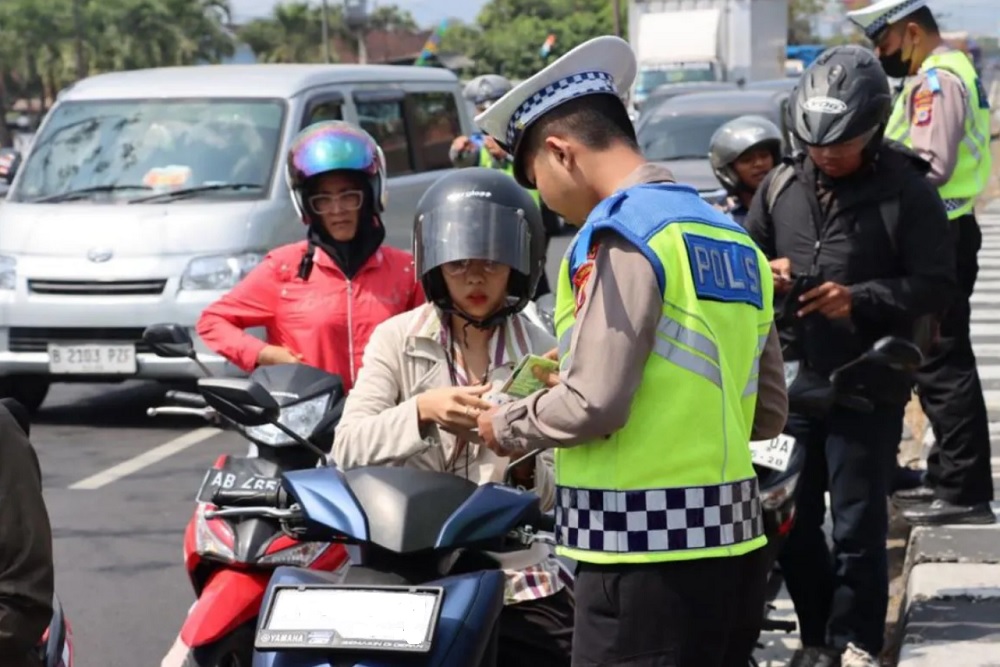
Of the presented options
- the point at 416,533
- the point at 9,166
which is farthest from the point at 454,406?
the point at 9,166

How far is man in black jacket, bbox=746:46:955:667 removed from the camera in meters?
5.32

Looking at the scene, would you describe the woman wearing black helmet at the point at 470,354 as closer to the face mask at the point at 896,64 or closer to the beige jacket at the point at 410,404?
the beige jacket at the point at 410,404

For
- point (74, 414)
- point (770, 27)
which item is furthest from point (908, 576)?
point (770, 27)

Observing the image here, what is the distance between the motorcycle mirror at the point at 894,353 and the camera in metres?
5.10

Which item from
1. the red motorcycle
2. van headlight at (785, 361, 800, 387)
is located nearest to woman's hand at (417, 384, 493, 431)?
the red motorcycle

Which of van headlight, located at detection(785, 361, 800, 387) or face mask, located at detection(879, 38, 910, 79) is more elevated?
face mask, located at detection(879, 38, 910, 79)

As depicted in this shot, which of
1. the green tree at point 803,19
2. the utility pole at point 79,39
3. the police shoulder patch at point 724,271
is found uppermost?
the police shoulder patch at point 724,271

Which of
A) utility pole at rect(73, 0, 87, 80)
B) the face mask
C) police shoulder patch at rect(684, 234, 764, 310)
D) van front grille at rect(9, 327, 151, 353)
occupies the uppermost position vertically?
police shoulder patch at rect(684, 234, 764, 310)

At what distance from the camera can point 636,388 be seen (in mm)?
3180

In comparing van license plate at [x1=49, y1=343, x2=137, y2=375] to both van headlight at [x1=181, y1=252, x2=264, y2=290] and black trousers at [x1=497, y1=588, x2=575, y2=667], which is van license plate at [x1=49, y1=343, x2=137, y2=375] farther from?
black trousers at [x1=497, y1=588, x2=575, y2=667]

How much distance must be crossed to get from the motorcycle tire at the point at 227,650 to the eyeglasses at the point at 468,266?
98cm

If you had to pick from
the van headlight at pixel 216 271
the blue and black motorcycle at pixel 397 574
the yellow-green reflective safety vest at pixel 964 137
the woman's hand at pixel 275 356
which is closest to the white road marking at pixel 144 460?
the van headlight at pixel 216 271

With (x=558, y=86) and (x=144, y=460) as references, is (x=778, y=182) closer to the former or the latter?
(x=558, y=86)

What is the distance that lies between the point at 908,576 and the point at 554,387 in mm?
3499
